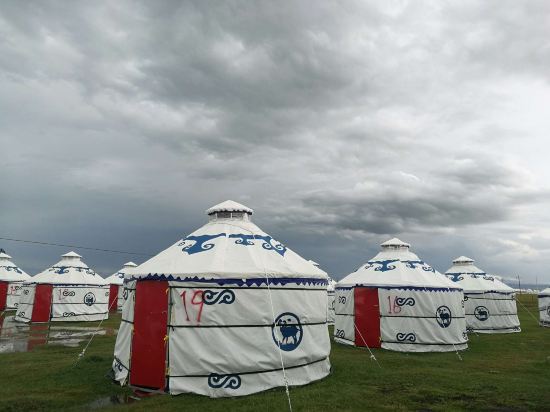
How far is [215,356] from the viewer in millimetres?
7574

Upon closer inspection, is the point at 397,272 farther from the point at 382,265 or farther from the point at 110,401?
the point at 110,401

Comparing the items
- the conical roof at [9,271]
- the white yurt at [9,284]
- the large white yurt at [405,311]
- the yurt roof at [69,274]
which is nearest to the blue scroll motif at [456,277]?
the large white yurt at [405,311]

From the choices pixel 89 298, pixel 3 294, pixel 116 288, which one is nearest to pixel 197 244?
pixel 89 298

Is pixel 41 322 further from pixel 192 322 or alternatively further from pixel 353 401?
pixel 353 401

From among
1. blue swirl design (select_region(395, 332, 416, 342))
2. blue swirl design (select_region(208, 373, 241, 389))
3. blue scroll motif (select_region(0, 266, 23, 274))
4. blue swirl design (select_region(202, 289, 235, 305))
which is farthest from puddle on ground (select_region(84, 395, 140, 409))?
blue scroll motif (select_region(0, 266, 23, 274))

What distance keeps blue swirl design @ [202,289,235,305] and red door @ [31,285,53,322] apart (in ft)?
57.0

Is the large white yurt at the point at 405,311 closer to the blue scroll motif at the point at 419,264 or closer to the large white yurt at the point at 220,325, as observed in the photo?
the blue scroll motif at the point at 419,264

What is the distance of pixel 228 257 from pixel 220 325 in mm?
1388

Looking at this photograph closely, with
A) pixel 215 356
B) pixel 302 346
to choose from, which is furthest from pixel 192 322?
pixel 302 346

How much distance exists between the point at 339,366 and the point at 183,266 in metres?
4.96

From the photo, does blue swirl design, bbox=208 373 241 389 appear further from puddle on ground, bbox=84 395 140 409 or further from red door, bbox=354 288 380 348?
red door, bbox=354 288 380 348

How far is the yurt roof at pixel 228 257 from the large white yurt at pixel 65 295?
15.1 m

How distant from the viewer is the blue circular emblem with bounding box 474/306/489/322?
19547 mm

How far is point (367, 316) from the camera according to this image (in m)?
13.7
